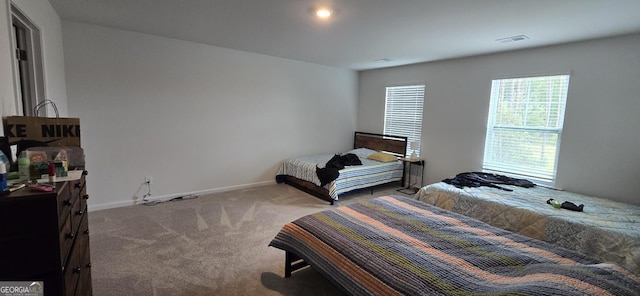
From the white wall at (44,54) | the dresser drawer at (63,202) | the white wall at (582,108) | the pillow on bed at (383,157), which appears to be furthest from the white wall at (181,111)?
the dresser drawer at (63,202)

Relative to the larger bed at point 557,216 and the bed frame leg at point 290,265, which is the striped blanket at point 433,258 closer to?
the bed frame leg at point 290,265

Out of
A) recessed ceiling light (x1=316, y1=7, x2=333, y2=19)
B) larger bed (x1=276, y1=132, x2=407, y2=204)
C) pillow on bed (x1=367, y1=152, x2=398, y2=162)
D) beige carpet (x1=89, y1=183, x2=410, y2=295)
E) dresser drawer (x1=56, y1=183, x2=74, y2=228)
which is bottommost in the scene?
beige carpet (x1=89, y1=183, x2=410, y2=295)

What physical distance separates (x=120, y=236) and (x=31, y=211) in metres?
2.24

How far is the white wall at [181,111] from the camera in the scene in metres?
3.51

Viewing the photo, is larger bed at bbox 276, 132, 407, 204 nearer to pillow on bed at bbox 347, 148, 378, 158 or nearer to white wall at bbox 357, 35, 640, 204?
pillow on bed at bbox 347, 148, 378, 158

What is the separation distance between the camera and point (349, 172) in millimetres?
4422

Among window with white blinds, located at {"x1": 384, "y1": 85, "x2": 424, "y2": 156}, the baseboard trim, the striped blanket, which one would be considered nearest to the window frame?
window with white blinds, located at {"x1": 384, "y1": 85, "x2": 424, "y2": 156}

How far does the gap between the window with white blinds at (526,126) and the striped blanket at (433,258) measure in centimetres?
229

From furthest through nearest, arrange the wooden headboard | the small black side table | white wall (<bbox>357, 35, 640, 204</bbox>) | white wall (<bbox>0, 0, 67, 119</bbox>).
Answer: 1. the wooden headboard
2. the small black side table
3. white wall (<bbox>357, 35, 640, 204</bbox>)
4. white wall (<bbox>0, 0, 67, 119</bbox>)

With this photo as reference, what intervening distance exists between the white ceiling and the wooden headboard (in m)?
1.90

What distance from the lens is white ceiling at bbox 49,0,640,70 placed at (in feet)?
7.99

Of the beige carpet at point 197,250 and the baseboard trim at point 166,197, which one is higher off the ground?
the baseboard trim at point 166,197

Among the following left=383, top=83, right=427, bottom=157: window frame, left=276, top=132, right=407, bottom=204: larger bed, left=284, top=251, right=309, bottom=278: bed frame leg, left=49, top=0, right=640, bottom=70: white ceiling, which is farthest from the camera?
left=383, top=83, right=427, bottom=157: window frame

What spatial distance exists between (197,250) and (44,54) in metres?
2.25
